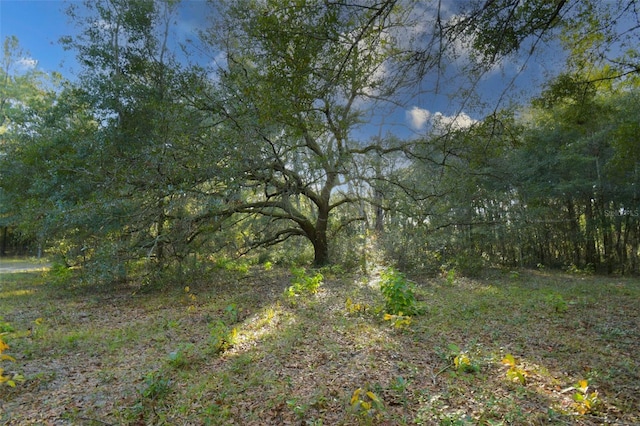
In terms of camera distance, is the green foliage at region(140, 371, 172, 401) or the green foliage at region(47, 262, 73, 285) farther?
the green foliage at region(47, 262, 73, 285)

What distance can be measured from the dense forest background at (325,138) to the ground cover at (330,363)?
86.9 inches

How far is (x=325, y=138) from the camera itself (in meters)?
10.5

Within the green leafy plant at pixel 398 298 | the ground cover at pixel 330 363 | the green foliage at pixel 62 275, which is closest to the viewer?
the ground cover at pixel 330 363

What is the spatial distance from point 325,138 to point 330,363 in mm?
8124

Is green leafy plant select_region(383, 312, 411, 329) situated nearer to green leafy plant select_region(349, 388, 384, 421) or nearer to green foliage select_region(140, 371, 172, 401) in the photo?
green leafy plant select_region(349, 388, 384, 421)

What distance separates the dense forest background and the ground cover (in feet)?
7.24

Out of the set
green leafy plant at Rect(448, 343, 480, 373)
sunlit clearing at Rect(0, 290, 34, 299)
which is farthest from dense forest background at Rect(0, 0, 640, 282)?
green leafy plant at Rect(448, 343, 480, 373)

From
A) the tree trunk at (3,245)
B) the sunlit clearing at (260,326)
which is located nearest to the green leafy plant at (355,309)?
the sunlit clearing at (260,326)

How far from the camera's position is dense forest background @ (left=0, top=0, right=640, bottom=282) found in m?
4.11

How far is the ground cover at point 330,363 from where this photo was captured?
2.52 m

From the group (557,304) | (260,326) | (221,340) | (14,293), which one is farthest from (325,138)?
(14,293)

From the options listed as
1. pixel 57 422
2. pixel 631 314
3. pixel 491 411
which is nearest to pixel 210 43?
pixel 57 422

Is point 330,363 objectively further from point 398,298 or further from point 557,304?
point 557,304

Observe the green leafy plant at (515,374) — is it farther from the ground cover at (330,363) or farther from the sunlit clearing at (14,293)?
the sunlit clearing at (14,293)
